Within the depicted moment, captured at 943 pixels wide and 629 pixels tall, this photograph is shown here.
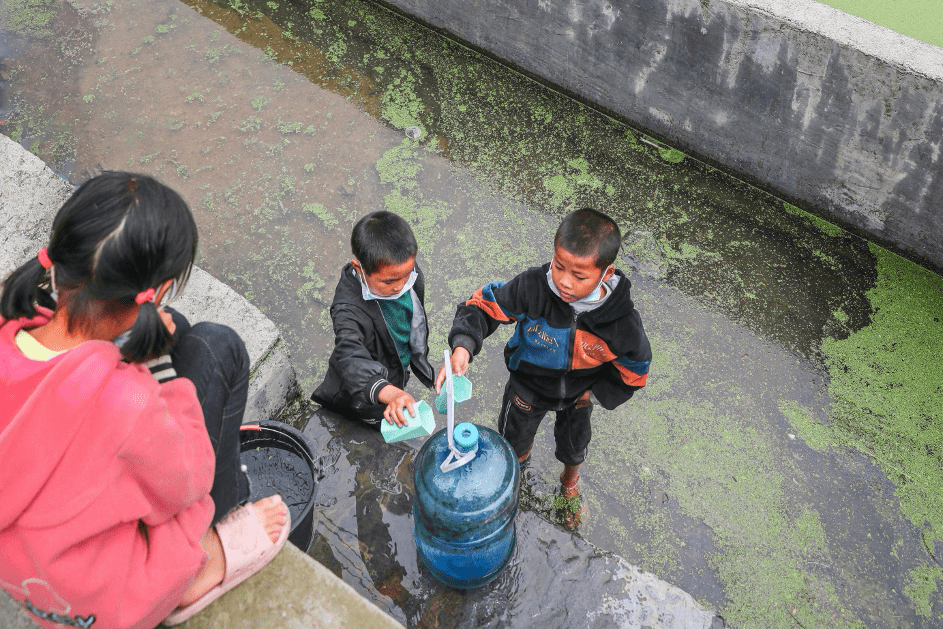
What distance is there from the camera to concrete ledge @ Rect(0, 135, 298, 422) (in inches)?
82.7

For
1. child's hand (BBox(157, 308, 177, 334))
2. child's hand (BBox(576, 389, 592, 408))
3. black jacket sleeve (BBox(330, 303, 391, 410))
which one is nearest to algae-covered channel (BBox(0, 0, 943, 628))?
black jacket sleeve (BBox(330, 303, 391, 410))

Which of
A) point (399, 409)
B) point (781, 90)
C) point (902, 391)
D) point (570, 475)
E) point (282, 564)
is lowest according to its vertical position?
point (570, 475)

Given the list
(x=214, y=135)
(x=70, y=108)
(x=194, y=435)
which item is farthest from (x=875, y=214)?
(x=70, y=108)

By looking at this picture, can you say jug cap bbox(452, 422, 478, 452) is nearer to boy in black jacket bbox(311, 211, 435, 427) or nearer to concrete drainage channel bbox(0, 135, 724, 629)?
boy in black jacket bbox(311, 211, 435, 427)

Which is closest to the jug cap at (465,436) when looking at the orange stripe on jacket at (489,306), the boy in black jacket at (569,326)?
the boy in black jacket at (569,326)

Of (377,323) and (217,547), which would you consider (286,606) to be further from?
(377,323)

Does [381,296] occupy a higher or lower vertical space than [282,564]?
higher

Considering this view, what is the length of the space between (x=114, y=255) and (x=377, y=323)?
36.2 inches

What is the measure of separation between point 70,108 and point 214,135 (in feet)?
3.05

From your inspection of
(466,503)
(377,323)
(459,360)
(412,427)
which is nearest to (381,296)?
(377,323)

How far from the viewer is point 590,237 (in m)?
1.63

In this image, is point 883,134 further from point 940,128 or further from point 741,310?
point 741,310

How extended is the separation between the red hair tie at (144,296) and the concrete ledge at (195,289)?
3.27 feet

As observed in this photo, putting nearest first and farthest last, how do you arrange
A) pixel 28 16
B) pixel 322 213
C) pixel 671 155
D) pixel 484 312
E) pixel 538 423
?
pixel 484 312
pixel 538 423
pixel 322 213
pixel 671 155
pixel 28 16
